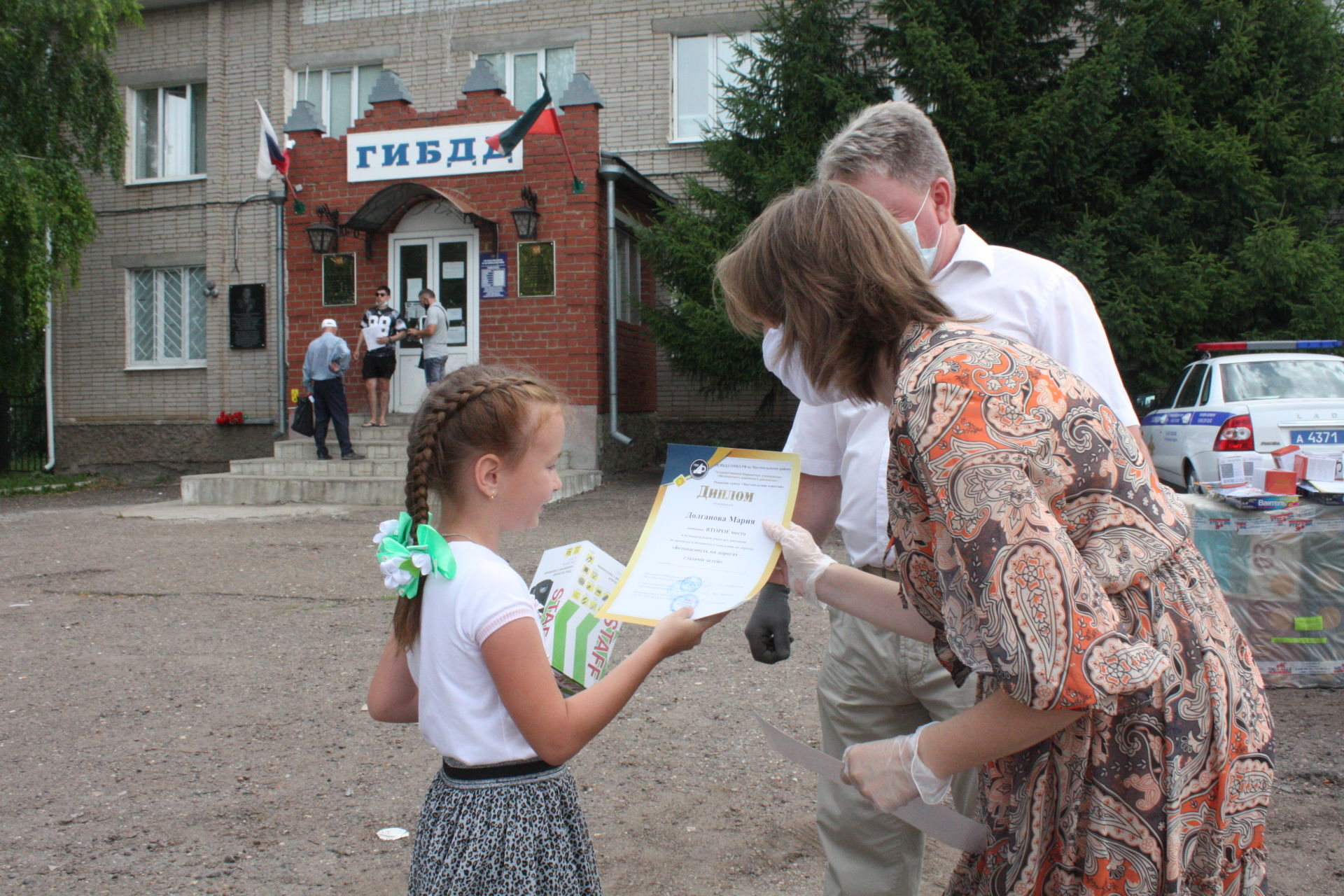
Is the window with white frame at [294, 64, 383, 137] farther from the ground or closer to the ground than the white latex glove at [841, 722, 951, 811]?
farther from the ground

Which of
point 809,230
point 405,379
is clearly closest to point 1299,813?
point 809,230

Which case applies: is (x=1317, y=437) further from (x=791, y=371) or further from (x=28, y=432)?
(x=28, y=432)

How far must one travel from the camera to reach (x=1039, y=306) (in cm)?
190

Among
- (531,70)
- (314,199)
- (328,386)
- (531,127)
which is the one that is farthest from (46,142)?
(531,127)

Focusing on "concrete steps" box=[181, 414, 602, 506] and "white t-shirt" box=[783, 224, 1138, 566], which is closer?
"white t-shirt" box=[783, 224, 1138, 566]

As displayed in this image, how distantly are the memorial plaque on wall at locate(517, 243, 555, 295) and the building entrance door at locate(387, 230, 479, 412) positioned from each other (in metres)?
0.74

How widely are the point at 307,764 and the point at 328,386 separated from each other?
8.81m

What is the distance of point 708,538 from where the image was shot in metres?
1.74

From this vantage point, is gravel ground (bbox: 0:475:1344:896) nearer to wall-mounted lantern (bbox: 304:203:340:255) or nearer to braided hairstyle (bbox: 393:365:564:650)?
braided hairstyle (bbox: 393:365:564:650)

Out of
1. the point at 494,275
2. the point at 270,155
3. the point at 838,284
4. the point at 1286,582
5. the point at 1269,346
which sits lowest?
the point at 1286,582

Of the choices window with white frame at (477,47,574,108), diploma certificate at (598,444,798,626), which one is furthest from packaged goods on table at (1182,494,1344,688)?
window with white frame at (477,47,574,108)

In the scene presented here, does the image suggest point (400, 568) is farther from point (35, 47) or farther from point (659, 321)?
point (35, 47)

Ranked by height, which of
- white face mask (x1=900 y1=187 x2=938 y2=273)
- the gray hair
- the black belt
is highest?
the gray hair

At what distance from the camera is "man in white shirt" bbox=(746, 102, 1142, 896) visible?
6.29ft
